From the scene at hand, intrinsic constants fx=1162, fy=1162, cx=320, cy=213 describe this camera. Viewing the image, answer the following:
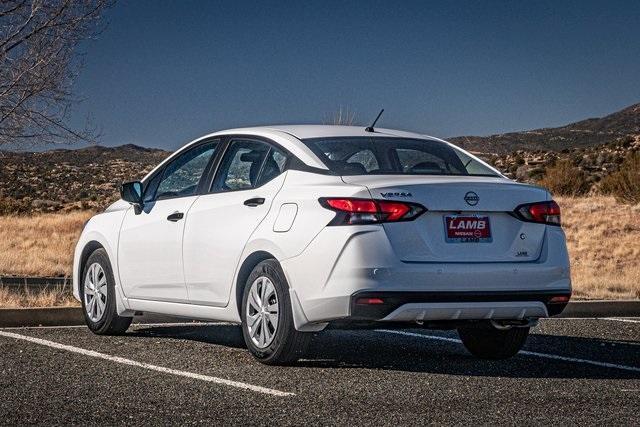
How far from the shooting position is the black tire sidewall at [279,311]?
Answer: 7.90m

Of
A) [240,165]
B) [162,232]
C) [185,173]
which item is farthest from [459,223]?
[185,173]

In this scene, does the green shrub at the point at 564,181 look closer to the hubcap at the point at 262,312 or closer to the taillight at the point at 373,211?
the hubcap at the point at 262,312

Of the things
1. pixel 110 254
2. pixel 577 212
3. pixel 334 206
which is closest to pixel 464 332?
pixel 334 206

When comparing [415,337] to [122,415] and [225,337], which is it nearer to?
[225,337]

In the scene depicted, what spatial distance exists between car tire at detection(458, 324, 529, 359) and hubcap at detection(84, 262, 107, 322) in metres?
3.18

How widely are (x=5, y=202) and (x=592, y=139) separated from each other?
55.1 metres

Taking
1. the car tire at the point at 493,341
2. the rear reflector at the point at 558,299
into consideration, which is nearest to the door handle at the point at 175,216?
the car tire at the point at 493,341

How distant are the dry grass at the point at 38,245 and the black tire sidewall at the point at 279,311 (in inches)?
523

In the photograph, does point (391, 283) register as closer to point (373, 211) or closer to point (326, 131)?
point (373, 211)

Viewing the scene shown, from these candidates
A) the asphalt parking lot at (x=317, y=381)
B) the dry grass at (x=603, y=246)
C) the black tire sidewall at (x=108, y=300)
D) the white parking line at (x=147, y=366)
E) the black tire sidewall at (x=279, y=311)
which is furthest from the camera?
the dry grass at (x=603, y=246)

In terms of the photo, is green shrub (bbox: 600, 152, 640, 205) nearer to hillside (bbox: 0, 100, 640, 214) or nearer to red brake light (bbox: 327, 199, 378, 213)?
hillside (bbox: 0, 100, 640, 214)

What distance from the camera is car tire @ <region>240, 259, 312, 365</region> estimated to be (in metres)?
7.93

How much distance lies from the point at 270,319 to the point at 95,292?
8.98ft

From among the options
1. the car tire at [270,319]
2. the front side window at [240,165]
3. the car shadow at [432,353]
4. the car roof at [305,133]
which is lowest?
the car shadow at [432,353]
